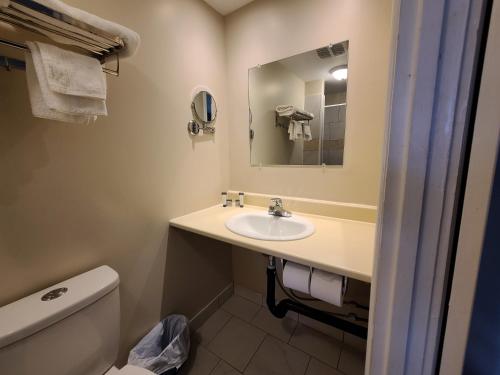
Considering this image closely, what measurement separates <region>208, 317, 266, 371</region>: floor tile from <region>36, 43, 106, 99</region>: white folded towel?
61.0 inches

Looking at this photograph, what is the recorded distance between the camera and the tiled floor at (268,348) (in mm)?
1257

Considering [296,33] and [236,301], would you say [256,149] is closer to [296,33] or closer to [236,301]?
[296,33]

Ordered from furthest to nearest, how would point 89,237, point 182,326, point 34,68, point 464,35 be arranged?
point 182,326 → point 89,237 → point 34,68 → point 464,35

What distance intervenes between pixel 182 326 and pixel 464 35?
5.36 feet

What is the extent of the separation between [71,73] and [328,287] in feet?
4.06

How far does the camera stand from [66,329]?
757 millimetres

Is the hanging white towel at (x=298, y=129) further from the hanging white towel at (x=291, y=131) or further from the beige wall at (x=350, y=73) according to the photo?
the beige wall at (x=350, y=73)

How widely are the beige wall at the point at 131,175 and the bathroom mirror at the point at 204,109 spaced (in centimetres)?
7

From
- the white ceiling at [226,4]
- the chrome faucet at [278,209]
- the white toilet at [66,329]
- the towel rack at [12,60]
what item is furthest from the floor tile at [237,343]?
the white ceiling at [226,4]

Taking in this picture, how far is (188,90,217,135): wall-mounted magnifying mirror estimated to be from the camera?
1.42m

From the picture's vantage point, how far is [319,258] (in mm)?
885

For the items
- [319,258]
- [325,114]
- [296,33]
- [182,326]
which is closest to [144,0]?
[296,33]

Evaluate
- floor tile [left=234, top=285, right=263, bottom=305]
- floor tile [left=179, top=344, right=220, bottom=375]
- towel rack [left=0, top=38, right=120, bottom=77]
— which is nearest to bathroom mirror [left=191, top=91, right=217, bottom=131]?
towel rack [left=0, top=38, right=120, bottom=77]

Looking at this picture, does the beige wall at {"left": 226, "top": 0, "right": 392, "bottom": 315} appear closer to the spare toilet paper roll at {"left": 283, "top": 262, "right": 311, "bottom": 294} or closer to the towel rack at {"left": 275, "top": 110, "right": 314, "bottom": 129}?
the towel rack at {"left": 275, "top": 110, "right": 314, "bottom": 129}
